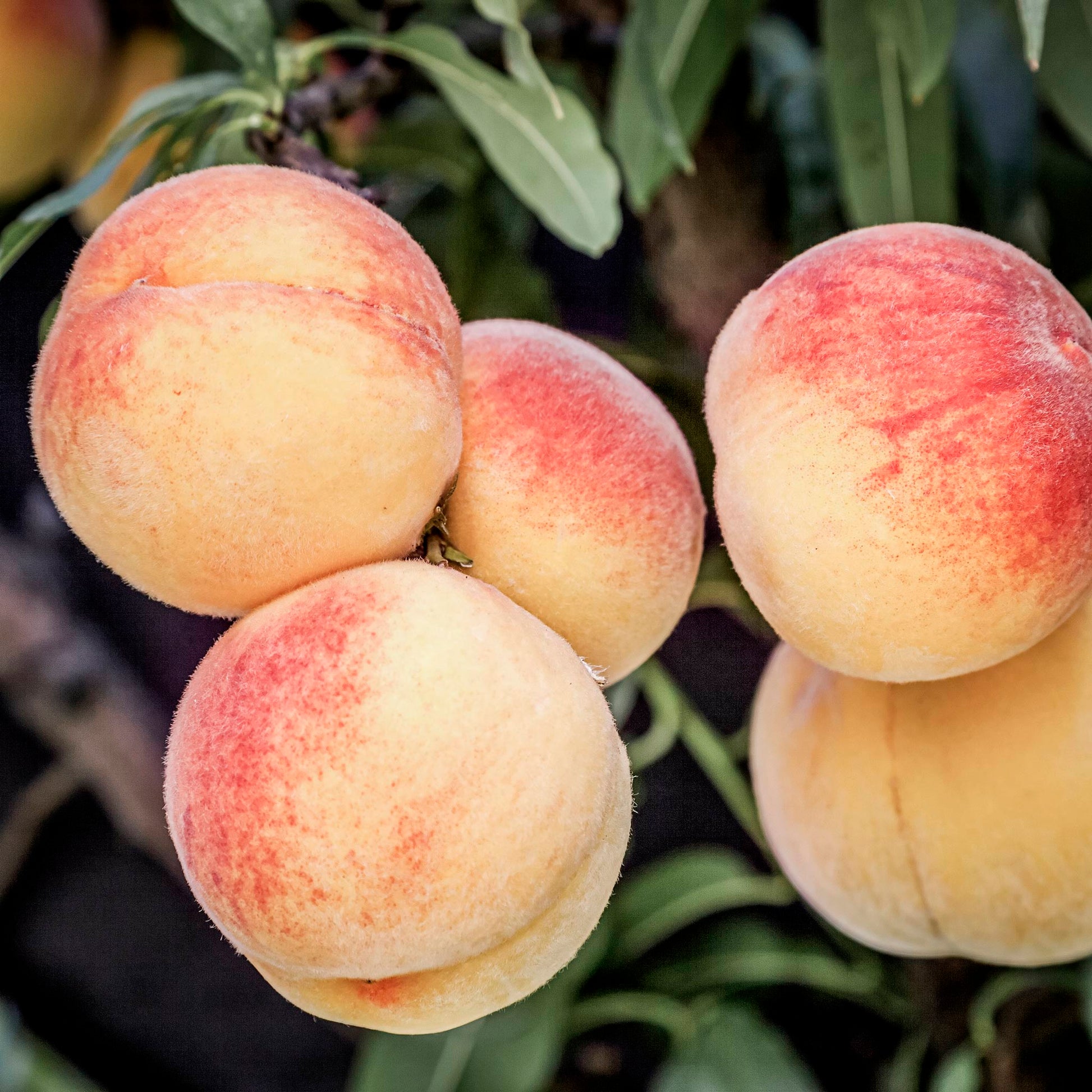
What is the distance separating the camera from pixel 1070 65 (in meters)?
0.80

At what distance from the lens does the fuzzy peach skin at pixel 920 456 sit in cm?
41

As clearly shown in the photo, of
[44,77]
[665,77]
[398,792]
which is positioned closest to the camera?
[398,792]

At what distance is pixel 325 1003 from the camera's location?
0.41 metres

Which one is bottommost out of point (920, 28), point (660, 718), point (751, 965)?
point (751, 965)

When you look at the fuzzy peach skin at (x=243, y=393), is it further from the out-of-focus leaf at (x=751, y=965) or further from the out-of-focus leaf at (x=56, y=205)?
the out-of-focus leaf at (x=751, y=965)

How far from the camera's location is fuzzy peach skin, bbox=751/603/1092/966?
0.52 metres

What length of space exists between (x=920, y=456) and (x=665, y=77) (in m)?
0.47

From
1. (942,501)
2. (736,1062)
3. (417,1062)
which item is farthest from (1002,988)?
(942,501)

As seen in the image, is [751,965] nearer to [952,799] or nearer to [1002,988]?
[1002,988]

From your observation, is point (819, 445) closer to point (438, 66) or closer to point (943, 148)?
point (438, 66)

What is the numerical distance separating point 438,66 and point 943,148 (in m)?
0.40

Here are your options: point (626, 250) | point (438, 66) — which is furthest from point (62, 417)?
point (626, 250)

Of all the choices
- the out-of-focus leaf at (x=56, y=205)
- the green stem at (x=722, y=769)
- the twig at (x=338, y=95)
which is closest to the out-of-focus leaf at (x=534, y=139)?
the twig at (x=338, y=95)

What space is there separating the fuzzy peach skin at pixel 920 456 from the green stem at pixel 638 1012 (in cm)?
68
